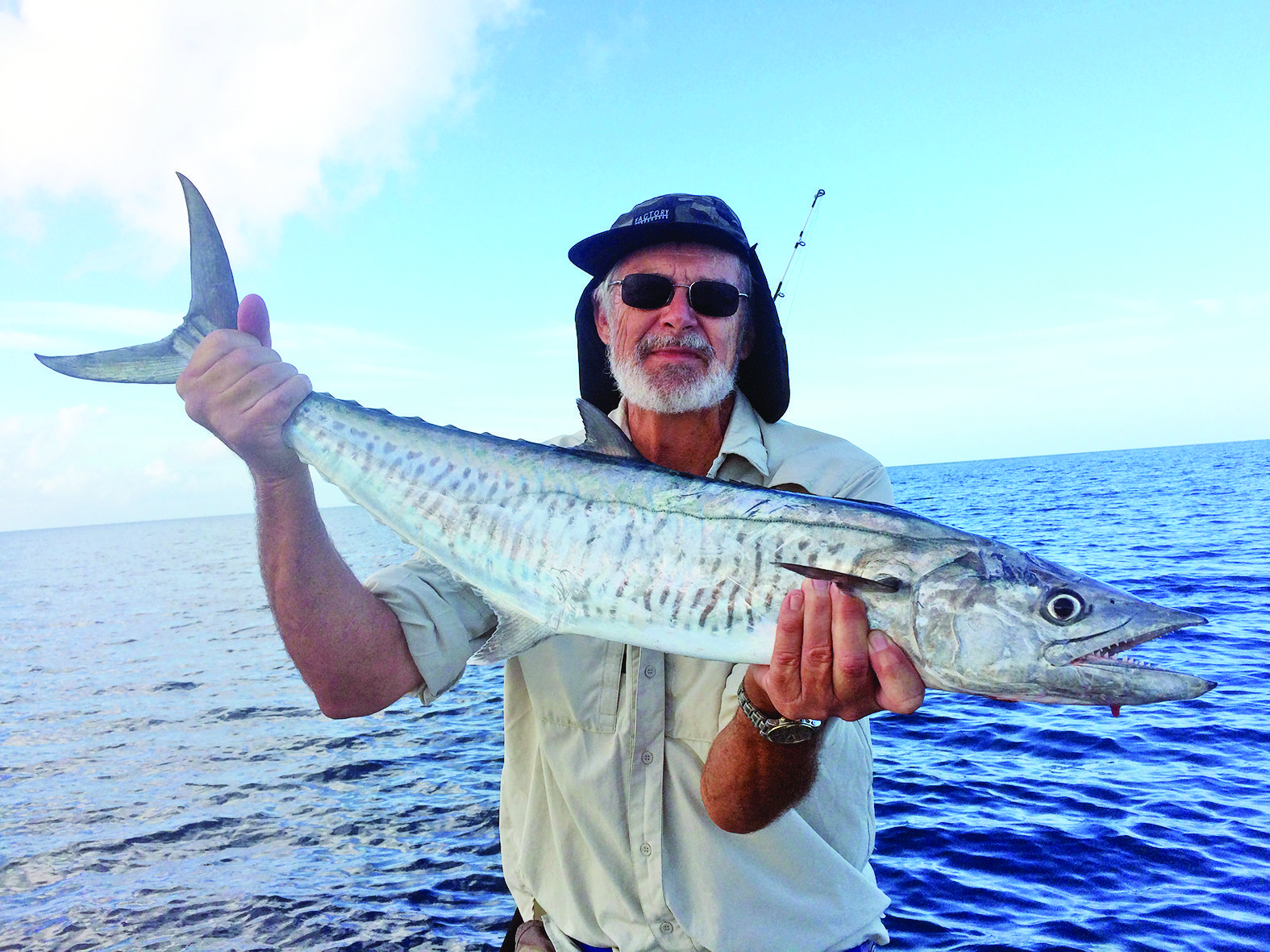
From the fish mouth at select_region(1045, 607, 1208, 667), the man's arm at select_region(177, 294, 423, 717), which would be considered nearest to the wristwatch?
the fish mouth at select_region(1045, 607, 1208, 667)

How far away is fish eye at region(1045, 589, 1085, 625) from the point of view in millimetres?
2326

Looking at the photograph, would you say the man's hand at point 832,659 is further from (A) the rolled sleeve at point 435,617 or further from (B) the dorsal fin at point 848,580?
(A) the rolled sleeve at point 435,617

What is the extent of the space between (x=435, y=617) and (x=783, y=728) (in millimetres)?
1338

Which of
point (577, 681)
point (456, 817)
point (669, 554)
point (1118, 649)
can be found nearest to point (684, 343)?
point (669, 554)

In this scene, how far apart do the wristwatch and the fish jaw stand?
15.5 inches

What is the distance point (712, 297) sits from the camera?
3639 millimetres

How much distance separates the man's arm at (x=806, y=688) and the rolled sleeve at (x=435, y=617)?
1.08 meters

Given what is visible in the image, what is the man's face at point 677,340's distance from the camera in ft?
11.7

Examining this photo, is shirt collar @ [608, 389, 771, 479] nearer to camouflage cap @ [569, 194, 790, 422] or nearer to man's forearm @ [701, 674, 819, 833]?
camouflage cap @ [569, 194, 790, 422]

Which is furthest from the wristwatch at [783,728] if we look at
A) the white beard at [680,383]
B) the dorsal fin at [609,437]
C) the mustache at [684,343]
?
the mustache at [684,343]

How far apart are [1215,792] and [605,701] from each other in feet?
22.1

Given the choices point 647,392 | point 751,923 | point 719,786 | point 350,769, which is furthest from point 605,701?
point 350,769

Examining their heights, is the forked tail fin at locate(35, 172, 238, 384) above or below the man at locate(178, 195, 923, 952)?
above

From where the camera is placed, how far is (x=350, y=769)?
9.48 metres
